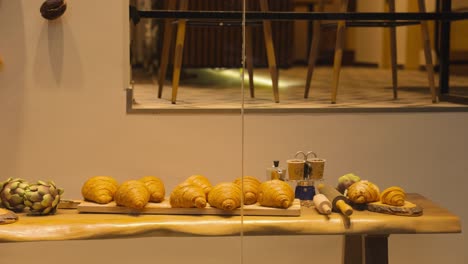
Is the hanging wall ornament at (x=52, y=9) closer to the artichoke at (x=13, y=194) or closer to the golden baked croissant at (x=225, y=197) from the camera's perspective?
the artichoke at (x=13, y=194)

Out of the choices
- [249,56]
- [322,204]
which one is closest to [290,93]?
[249,56]

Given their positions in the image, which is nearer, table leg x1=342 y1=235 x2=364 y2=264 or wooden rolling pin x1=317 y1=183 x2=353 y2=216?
wooden rolling pin x1=317 y1=183 x2=353 y2=216

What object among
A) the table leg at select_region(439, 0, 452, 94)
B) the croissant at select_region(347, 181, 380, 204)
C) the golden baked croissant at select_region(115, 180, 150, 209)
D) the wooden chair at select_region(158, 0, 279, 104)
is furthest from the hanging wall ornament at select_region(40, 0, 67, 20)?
the table leg at select_region(439, 0, 452, 94)

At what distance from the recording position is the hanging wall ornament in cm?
285

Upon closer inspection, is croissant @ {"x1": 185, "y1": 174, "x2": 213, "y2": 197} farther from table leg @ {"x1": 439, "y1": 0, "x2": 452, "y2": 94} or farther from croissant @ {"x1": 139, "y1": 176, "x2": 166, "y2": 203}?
table leg @ {"x1": 439, "y1": 0, "x2": 452, "y2": 94}

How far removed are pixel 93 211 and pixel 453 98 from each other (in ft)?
5.17

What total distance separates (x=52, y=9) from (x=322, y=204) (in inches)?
42.9

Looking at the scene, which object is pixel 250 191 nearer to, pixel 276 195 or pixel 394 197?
pixel 276 195

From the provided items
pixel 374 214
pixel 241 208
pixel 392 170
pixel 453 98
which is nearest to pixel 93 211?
pixel 241 208

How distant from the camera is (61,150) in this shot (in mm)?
2943

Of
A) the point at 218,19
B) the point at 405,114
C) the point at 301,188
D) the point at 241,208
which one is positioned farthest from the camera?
the point at 218,19

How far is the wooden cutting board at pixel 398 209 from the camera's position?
2359 mm

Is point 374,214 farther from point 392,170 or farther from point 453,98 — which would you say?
point 453,98

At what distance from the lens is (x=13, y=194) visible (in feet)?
7.90
